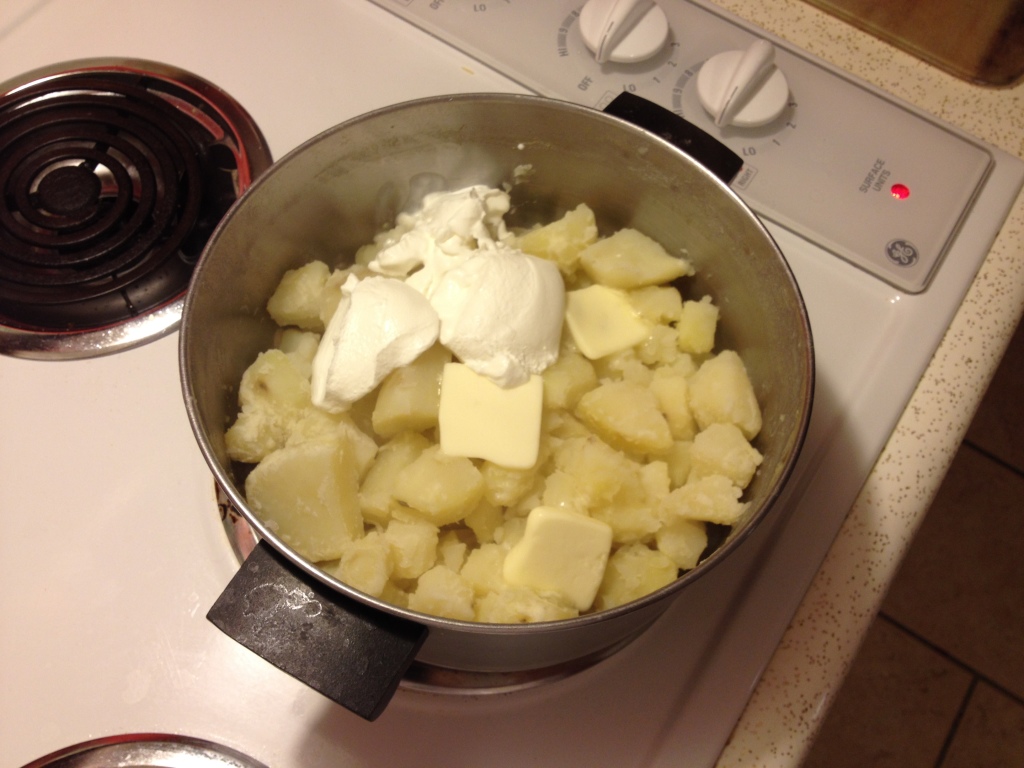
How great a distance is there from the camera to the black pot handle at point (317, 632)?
497 millimetres

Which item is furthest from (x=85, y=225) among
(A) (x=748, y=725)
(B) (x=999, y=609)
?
(B) (x=999, y=609)

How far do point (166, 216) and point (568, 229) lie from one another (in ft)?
1.44

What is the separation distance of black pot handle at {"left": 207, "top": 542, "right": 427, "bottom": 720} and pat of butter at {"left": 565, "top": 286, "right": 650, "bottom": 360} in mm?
373

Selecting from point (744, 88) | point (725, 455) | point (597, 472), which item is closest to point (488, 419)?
point (597, 472)

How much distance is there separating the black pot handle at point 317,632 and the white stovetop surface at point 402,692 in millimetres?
164

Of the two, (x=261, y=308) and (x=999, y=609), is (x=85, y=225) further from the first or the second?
(x=999, y=609)

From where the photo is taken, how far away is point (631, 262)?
0.79 metres

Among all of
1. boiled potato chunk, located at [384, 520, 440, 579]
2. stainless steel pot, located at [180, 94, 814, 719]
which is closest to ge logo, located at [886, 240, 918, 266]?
stainless steel pot, located at [180, 94, 814, 719]

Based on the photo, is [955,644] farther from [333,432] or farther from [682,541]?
[333,432]

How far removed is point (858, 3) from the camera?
3.08 ft

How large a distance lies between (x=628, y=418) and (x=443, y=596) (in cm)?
23

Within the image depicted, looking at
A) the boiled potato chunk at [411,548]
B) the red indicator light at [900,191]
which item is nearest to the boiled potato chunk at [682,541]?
the boiled potato chunk at [411,548]

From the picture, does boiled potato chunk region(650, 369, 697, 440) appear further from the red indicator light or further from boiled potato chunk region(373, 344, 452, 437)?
the red indicator light

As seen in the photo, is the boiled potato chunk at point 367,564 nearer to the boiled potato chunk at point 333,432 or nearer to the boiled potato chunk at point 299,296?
the boiled potato chunk at point 333,432
